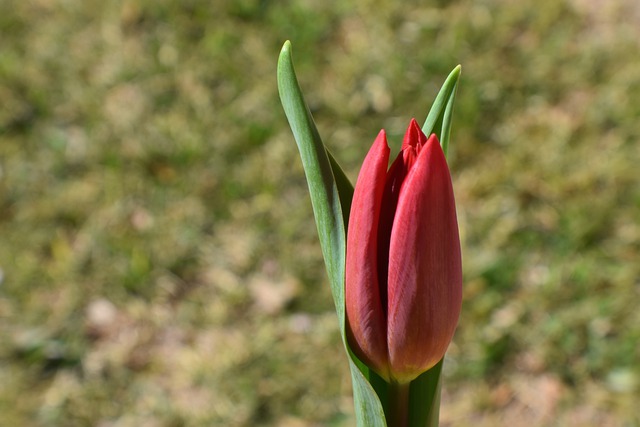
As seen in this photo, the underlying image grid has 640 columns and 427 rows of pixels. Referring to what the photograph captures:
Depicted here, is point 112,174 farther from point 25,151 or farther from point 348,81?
point 348,81

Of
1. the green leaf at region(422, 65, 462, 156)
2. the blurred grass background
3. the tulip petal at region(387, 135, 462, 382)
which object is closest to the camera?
the tulip petal at region(387, 135, 462, 382)

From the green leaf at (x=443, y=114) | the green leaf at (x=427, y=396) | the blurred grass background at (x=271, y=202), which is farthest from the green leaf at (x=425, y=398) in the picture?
the blurred grass background at (x=271, y=202)

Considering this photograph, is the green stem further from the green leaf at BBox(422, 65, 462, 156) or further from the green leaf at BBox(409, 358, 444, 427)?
the green leaf at BBox(422, 65, 462, 156)

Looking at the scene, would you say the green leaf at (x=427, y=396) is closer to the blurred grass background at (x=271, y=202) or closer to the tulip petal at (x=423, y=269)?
the tulip petal at (x=423, y=269)

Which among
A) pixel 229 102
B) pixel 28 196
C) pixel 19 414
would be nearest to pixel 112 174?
pixel 28 196

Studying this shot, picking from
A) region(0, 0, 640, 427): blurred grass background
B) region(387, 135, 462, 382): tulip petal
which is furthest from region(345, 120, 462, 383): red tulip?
region(0, 0, 640, 427): blurred grass background

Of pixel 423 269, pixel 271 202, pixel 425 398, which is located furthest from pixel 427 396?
pixel 271 202
